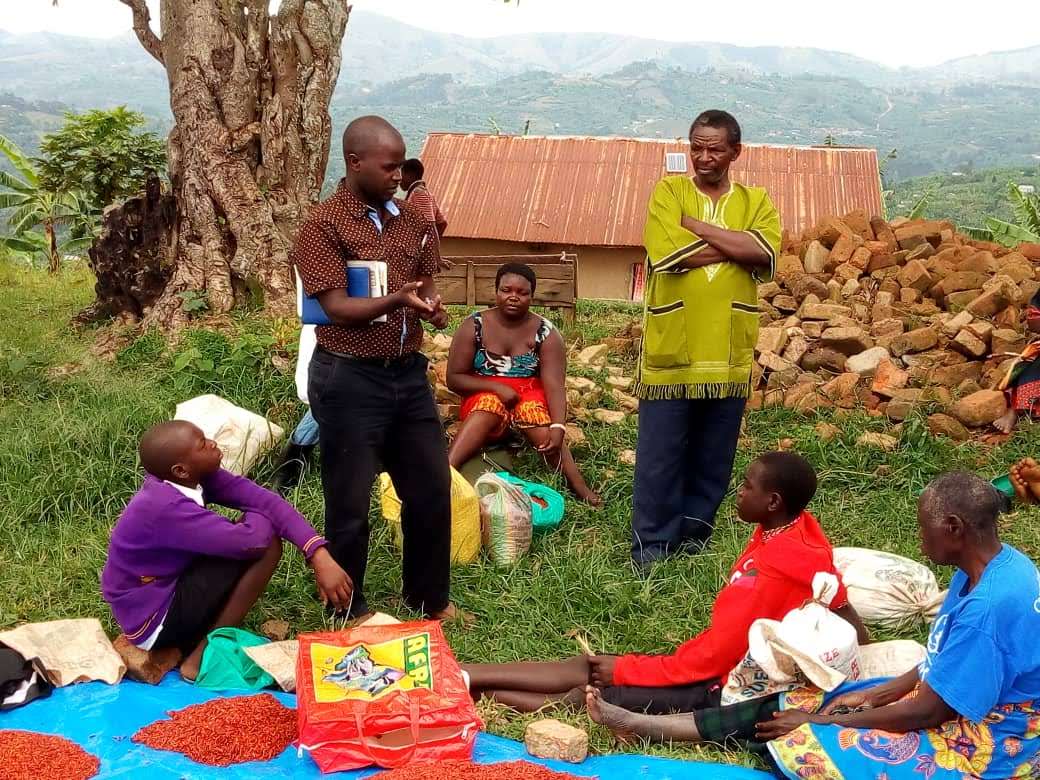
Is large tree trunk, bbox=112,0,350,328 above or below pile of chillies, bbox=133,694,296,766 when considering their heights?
above

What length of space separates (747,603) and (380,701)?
45.6 inches

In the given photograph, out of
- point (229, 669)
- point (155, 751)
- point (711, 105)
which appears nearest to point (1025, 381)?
point (229, 669)

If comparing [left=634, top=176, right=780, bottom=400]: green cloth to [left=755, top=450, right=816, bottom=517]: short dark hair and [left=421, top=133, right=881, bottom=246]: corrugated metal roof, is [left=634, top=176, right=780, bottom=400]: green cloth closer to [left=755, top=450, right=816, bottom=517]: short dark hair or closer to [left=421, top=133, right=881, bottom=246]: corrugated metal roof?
[left=755, top=450, right=816, bottom=517]: short dark hair

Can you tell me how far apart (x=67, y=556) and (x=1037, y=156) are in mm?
78694

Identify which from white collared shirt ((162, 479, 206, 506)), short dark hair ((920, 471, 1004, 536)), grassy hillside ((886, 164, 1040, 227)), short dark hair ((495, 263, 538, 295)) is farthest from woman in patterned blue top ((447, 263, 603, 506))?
grassy hillside ((886, 164, 1040, 227))

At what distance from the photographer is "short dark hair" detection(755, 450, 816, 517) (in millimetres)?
Result: 3342

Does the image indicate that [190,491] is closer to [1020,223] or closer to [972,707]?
[972,707]

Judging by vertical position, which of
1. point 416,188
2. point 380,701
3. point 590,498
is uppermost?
point 416,188

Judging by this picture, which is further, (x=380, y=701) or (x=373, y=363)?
(x=373, y=363)

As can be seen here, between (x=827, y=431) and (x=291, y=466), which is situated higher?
(x=827, y=431)

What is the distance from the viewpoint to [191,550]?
3.66 meters

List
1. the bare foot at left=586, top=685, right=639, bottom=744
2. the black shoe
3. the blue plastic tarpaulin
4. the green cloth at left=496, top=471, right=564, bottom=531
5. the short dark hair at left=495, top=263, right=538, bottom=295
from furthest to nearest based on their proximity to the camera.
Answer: the black shoe → the short dark hair at left=495, top=263, right=538, bottom=295 → the green cloth at left=496, top=471, right=564, bottom=531 → the bare foot at left=586, top=685, right=639, bottom=744 → the blue plastic tarpaulin

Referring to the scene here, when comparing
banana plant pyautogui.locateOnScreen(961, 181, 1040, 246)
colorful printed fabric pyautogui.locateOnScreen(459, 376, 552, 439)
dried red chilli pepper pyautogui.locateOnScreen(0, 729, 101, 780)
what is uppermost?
banana plant pyautogui.locateOnScreen(961, 181, 1040, 246)

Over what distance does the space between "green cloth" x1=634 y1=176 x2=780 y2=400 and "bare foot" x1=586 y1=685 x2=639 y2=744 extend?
1.44m
